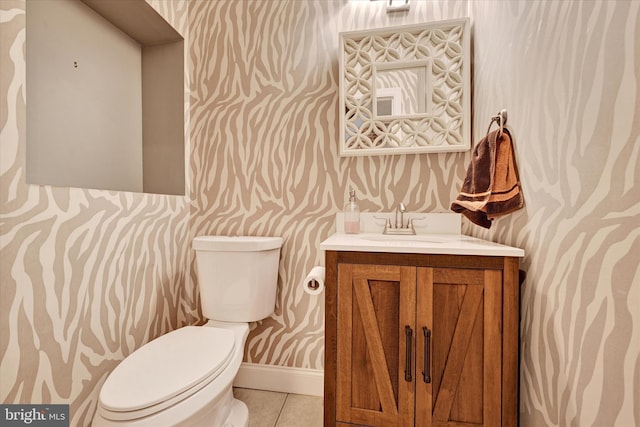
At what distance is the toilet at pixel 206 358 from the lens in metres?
0.86

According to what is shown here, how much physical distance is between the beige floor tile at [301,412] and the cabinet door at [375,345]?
455 millimetres

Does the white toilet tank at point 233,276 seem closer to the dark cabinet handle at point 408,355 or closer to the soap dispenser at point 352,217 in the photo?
the soap dispenser at point 352,217

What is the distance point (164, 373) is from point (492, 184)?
1.29 meters

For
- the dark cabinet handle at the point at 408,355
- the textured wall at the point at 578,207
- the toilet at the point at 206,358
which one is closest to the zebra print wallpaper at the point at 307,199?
the textured wall at the point at 578,207

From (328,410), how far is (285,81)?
1543mm

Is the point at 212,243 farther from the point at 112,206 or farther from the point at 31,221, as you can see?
the point at 31,221

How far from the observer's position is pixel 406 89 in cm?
149

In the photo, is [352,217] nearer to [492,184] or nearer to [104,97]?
[492,184]

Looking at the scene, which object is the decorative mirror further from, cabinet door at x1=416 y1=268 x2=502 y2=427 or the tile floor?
the tile floor

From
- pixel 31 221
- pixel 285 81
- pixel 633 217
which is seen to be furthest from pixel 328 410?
pixel 285 81

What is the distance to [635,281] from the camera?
554 millimetres

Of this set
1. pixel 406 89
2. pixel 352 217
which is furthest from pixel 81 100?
pixel 406 89

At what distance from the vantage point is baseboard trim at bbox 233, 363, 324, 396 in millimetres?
1587

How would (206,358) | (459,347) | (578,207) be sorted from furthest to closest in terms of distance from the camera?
1. (206,358)
2. (459,347)
3. (578,207)
